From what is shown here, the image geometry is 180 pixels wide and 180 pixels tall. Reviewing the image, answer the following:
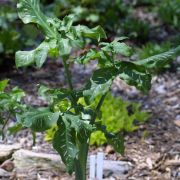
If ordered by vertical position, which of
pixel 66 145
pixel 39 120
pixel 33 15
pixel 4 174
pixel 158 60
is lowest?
pixel 4 174

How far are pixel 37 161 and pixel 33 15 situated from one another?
1099 millimetres

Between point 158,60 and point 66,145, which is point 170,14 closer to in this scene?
point 158,60

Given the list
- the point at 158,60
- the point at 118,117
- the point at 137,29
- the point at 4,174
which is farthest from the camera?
the point at 137,29

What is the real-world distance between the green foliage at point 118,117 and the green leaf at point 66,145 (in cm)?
127

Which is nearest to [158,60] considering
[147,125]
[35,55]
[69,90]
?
[69,90]

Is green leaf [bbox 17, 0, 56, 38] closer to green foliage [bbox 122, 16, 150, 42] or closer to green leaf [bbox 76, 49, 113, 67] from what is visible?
green leaf [bbox 76, 49, 113, 67]

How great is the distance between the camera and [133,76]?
2.25 m

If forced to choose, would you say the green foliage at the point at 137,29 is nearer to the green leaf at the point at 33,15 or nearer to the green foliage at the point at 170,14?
the green foliage at the point at 170,14

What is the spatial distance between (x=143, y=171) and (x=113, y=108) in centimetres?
64

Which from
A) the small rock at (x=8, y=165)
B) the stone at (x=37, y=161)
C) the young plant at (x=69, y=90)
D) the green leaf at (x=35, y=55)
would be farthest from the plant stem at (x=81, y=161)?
the small rock at (x=8, y=165)

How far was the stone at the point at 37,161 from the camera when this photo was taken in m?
3.08

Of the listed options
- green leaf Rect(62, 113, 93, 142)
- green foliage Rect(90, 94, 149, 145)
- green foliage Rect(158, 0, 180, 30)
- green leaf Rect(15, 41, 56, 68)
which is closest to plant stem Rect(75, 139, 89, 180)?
green leaf Rect(62, 113, 93, 142)

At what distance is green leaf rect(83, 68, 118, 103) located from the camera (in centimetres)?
218

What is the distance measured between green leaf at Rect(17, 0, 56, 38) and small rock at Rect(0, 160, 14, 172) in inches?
43.7
